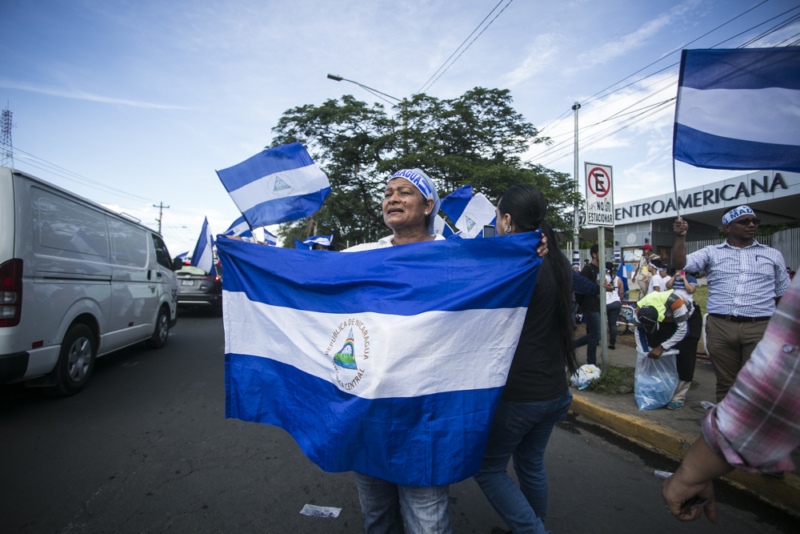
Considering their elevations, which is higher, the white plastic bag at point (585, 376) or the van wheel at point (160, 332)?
the van wheel at point (160, 332)

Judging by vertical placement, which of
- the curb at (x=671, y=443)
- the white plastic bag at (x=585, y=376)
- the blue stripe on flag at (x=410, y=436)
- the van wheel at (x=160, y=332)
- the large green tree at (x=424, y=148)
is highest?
the large green tree at (x=424, y=148)

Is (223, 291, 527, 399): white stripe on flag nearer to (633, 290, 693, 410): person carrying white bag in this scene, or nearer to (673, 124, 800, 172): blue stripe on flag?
(673, 124, 800, 172): blue stripe on flag

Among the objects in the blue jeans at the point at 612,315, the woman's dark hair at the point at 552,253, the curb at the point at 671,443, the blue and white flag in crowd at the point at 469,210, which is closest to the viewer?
the woman's dark hair at the point at 552,253

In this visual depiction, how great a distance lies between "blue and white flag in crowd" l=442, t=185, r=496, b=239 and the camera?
20.6ft

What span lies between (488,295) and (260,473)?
2491 millimetres

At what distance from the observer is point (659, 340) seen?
14.0ft

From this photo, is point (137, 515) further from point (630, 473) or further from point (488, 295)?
point (630, 473)

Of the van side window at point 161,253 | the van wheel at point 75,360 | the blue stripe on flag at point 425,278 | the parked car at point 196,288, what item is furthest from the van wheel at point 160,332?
the blue stripe on flag at point 425,278

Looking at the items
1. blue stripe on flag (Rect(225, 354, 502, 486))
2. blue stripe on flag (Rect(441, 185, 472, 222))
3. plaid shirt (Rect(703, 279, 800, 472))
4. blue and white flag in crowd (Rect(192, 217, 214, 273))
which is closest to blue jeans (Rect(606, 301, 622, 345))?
blue stripe on flag (Rect(441, 185, 472, 222))

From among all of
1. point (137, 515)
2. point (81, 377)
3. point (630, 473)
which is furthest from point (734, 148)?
point (81, 377)

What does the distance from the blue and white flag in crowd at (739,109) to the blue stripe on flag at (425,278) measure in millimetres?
1529

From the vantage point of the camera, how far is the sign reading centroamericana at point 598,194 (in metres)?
5.49

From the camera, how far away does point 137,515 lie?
2494 mm

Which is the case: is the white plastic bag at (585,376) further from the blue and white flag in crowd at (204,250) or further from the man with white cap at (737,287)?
the blue and white flag in crowd at (204,250)
